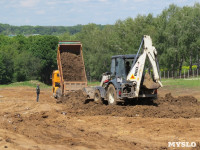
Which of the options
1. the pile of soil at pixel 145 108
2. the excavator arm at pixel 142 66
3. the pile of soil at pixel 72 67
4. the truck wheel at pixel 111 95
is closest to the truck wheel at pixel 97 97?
the pile of soil at pixel 145 108

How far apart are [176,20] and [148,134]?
52504 millimetres

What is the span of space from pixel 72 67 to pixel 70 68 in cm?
19

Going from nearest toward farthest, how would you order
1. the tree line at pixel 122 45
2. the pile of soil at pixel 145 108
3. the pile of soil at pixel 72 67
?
the pile of soil at pixel 145 108 < the pile of soil at pixel 72 67 < the tree line at pixel 122 45

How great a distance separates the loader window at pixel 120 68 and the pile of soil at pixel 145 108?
1595mm

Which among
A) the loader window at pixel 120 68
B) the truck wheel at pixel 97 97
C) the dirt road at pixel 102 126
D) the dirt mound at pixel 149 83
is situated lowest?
the dirt road at pixel 102 126

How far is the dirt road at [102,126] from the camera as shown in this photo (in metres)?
10.1

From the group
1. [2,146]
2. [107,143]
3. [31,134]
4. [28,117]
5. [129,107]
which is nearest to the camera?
[2,146]

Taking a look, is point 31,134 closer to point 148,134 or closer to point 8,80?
point 148,134

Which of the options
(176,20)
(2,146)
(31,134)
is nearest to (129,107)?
(31,134)

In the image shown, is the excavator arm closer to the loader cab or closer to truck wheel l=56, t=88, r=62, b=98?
the loader cab

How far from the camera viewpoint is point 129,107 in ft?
55.2

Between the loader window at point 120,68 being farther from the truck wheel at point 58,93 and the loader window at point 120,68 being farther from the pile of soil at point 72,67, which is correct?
the truck wheel at point 58,93

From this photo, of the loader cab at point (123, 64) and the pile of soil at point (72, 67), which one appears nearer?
the loader cab at point (123, 64)

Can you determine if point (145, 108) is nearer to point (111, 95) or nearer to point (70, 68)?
point (111, 95)
